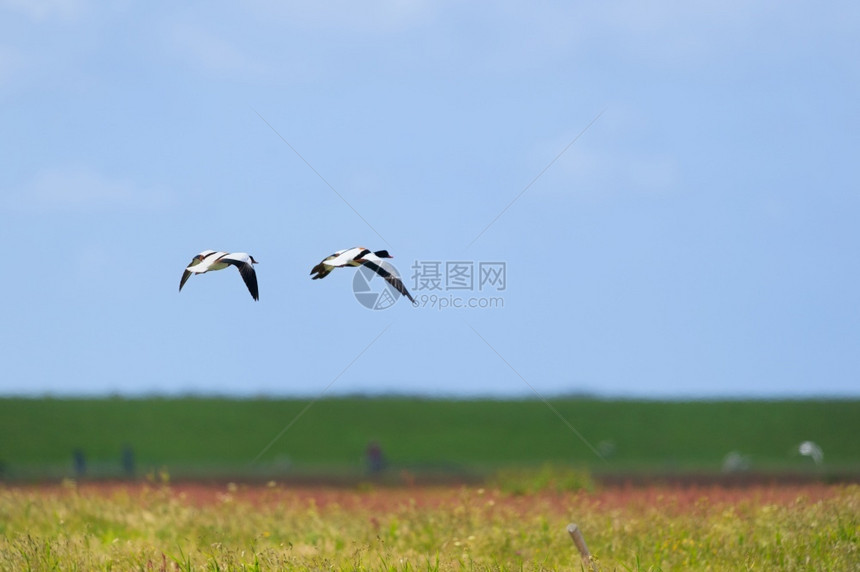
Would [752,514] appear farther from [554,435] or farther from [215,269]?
[554,435]

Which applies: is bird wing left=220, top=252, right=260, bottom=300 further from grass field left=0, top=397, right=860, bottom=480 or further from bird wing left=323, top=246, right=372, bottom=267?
grass field left=0, top=397, right=860, bottom=480

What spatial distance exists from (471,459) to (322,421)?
7076mm

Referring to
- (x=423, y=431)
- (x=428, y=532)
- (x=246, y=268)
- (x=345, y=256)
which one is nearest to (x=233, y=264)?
(x=246, y=268)

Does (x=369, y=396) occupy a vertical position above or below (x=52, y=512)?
above

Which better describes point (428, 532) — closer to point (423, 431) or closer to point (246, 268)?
point (246, 268)

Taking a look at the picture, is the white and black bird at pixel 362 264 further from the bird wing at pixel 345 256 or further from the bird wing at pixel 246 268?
the bird wing at pixel 246 268

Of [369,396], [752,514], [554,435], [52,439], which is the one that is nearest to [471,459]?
→ [554,435]

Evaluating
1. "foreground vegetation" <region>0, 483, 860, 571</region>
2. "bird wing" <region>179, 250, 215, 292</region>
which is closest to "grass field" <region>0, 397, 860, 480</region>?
"foreground vegetation" <region>0, 483, 860, 571</region>

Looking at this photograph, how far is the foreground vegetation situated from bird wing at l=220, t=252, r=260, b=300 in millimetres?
2790

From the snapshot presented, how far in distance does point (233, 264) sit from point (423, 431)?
32.6m

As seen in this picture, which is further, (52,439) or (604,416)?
(604,416)

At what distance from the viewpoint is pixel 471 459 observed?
36562mm

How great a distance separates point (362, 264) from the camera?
8141 millimetres

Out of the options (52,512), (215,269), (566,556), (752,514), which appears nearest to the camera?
(215,269)
